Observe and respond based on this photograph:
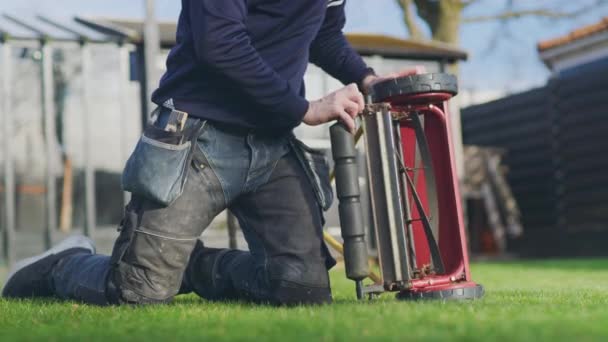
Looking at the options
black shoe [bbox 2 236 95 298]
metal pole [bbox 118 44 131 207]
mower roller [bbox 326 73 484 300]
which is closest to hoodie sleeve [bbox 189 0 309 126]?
mower roller [bbox 326 73 484 300]

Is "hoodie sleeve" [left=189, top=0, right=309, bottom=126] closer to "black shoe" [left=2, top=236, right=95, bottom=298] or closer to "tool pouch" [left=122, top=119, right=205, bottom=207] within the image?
"tool pouch" [left=122, top=119, right=205, bottom=207]

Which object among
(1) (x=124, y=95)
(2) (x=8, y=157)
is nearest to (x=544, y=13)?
(1) (x=124, y=95)

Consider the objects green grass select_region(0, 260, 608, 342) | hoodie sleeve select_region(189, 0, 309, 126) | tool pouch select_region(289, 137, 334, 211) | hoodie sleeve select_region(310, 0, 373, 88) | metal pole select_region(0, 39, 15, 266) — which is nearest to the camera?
green grass select_region(0, 260, 608, 342)

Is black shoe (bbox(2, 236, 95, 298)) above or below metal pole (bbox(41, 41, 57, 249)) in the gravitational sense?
below

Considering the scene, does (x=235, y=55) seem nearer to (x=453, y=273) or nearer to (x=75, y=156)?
(x=453, y=273)

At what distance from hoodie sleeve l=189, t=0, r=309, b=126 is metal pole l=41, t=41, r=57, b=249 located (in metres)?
4.71

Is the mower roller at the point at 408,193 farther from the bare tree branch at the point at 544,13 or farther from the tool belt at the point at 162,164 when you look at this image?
the bare tree branch at the point at 544,13

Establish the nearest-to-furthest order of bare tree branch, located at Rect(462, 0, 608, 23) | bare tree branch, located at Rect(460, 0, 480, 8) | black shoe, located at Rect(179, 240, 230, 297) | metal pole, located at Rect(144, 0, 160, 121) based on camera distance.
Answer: black shoe, located at Rect(179, 240, 230, 297), metal pole, located at Rect(144, 0, 160, 121), bare tree branch, located at Rect(460, 0, 480, 8), bare tree branch, located at Rect(462, 0, 608, 23)

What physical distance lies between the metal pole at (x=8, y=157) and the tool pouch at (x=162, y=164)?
184 inches

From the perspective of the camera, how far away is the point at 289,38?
2.69 metres

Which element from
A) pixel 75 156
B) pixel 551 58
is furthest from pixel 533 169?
pixel 75 156

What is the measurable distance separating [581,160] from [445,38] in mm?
4405

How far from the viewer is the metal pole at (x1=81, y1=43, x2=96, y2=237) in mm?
6832

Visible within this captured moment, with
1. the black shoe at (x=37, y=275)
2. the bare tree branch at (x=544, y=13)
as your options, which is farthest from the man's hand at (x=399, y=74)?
the bare tree branch at (x=544, y=13)
